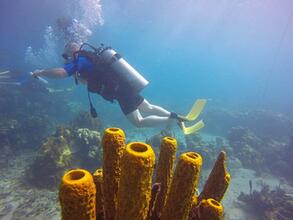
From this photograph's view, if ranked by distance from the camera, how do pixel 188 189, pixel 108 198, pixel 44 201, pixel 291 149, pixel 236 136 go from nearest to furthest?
pixel 188 189
pixel 108 198
pixel 44 201
pixel 291 149
pixel 236 136

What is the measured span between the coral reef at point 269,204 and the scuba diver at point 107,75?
3.18 m

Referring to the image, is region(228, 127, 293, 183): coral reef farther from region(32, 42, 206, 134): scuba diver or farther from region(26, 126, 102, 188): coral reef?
region(26, 126, 102, 188): coral reef

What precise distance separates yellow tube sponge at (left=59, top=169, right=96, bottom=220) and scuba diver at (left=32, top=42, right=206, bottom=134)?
4.74 metres

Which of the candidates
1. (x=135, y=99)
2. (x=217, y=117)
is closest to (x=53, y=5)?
(x=217, y=117)

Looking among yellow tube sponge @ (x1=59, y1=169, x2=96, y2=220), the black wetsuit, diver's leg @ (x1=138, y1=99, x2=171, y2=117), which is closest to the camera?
yellow tube sponge @ (x1=59, y1=169, x2=96, y2=220)

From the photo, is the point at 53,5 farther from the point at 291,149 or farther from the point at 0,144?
the point at 291,149

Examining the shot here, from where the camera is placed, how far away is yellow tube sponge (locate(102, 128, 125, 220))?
65.1 inches

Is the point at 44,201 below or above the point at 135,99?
below

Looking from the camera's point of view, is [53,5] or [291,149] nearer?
[291,149]

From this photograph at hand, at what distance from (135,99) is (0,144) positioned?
22.0ft

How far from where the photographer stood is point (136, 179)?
1.32m

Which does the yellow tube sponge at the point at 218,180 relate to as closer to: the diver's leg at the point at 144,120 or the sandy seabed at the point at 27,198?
the sandy seabed at the point at 27,198

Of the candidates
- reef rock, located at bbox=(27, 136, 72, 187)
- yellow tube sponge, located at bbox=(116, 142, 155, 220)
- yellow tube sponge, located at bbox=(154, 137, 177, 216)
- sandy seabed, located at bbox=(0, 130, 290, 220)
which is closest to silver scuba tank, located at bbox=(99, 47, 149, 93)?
reef rock, located at bbox=(27, 136, 72, 187)

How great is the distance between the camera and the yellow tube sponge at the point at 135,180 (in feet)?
4.25
